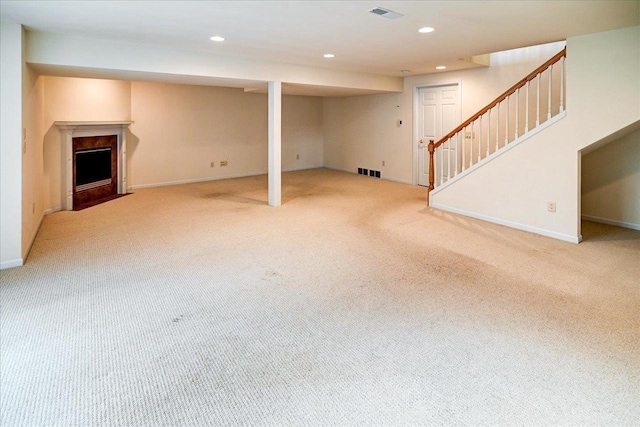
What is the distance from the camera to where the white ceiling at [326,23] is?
3.40m

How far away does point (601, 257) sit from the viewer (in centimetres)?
414

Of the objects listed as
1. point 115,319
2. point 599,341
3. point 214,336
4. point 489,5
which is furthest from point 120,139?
point 599,341

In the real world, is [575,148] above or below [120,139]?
below

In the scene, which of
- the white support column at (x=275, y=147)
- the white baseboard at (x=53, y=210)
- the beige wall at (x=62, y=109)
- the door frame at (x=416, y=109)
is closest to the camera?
the beige wall at (x=62, y=109)

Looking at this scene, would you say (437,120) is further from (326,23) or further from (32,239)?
(32,239)

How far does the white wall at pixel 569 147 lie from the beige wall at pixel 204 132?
5733 mm

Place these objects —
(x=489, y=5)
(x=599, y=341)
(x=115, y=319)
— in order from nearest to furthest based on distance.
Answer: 1. (x=599, y=341)
2. (x=115, y=319)
3. (x=489, y=5)

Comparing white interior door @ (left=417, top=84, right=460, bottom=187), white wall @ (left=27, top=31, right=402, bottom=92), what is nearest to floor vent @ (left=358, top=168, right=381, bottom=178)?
white interior door @ (left=417, top=84, right=460, bottom=187)

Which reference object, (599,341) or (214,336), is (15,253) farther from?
(599,341)

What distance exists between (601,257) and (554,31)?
2.39 metres

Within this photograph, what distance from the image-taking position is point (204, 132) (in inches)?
356

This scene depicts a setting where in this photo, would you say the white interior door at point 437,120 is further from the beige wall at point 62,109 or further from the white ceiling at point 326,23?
the beige wall at point 62,109

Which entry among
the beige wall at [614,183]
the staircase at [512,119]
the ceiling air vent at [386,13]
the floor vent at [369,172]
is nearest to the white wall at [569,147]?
the staircase at [512,119]

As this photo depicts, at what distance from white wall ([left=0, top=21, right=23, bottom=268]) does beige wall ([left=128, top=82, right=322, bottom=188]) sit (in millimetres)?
4090
